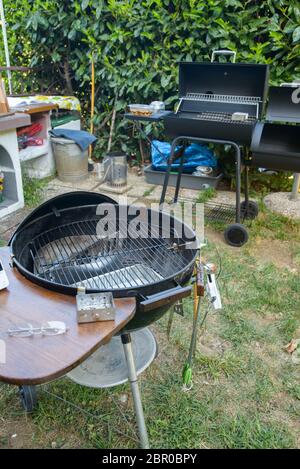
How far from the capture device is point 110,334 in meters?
1.01

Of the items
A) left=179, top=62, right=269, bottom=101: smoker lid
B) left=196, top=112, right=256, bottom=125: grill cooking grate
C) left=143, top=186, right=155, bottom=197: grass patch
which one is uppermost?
left=179, top=62, right=269, bottom=101: smoker lid

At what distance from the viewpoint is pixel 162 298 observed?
114 cm

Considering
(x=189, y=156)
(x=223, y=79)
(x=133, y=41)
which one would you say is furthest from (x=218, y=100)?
(x=133, y=41)

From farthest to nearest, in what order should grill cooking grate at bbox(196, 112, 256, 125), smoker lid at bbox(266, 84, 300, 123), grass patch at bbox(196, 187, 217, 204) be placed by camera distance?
grass patch at bbox(196, 187, 217, 204), smoker lid at bbox(266, 84, 300, 123), grill cooking grate at bbox(196, 112, 256, 125)

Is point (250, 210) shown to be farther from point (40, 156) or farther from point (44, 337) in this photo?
point (44, 337)

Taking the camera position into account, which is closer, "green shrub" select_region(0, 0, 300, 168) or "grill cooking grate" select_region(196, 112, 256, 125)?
"grill cooking grate" select_region(196, 112, 256, 125)

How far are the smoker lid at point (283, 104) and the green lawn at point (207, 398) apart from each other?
156 cm

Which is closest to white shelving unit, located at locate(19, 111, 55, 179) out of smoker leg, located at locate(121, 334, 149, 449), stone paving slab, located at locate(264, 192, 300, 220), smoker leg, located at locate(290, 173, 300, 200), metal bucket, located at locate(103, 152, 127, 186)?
metal bucket, located at locate(103, 152, 127, 186)

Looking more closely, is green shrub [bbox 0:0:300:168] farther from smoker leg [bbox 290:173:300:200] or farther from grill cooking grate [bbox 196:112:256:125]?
smoker leg [bbox 290:173:300:200]

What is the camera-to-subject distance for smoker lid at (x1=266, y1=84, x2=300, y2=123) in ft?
9.56

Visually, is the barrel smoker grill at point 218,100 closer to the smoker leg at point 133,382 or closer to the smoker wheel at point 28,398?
the smoker leg at point 133,382

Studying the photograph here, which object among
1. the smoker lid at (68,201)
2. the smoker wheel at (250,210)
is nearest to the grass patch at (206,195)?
the smoker wheel at (250,210)

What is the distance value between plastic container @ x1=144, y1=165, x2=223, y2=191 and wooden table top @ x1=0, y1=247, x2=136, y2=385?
303 cm

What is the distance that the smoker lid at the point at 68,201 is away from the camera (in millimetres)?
1642
